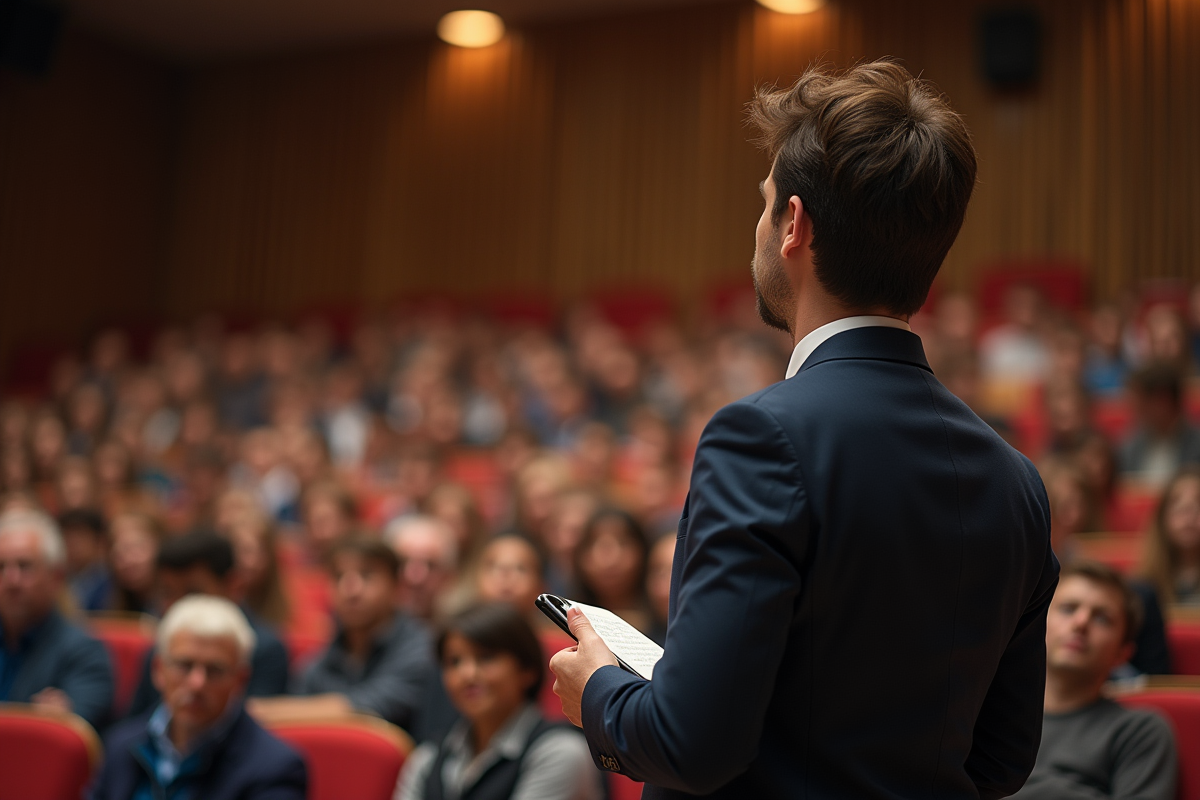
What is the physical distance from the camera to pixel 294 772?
1.64 m

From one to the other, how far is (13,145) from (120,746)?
6002mm

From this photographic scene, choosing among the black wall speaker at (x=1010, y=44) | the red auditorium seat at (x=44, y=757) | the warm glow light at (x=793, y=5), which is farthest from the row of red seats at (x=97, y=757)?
the warm glow light at (x=793, y=5)

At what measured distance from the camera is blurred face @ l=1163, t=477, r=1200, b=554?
2.26 m

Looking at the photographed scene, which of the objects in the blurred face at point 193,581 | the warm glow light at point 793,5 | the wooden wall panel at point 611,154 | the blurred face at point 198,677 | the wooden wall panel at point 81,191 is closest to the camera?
the blurred face at point 198,677

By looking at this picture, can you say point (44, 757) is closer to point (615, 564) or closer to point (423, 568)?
point (423, 568)

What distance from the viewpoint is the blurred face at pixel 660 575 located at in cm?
224

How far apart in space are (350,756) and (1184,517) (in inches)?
63.8

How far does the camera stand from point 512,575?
2.43 meters

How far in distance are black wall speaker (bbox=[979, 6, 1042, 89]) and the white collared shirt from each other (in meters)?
5.13

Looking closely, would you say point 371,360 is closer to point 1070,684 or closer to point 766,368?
point 766,368

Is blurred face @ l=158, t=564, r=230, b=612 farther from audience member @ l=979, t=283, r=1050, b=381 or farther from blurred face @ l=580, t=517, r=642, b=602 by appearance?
audience member @ l=979, t=283, r=1050, b=381

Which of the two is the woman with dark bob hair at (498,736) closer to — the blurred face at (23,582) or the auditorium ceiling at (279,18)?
the blurred face at (23,582)

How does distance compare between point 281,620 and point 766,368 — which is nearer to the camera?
point 281,620

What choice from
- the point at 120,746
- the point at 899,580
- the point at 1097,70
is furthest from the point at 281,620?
the point at 1097,70
